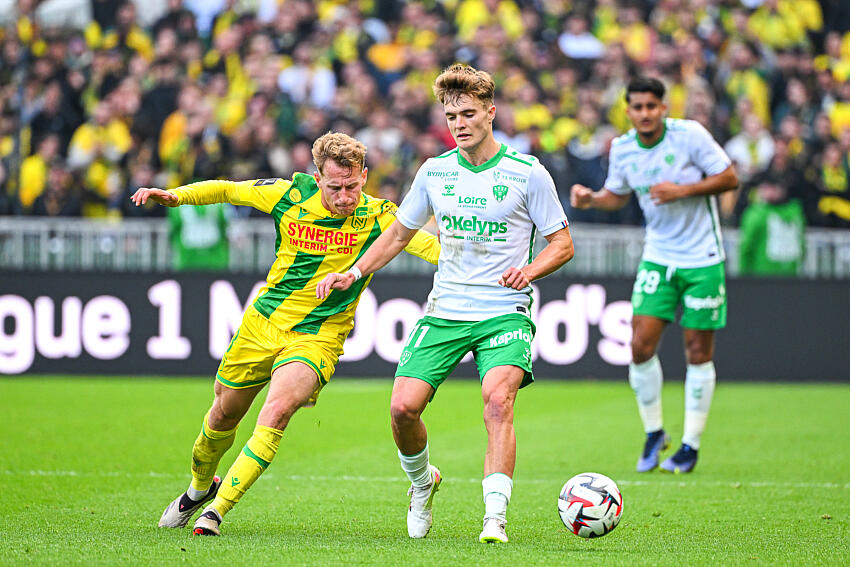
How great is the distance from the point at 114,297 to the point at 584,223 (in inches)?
221

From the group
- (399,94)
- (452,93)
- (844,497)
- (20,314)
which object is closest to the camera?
(452,93)

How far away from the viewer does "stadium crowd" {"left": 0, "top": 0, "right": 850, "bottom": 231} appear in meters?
15.3

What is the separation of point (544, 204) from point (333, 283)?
983 millimetres

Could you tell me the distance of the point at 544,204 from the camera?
541cm

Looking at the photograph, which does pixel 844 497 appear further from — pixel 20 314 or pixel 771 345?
pixel 20 314

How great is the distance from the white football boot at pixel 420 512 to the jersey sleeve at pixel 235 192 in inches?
59.6

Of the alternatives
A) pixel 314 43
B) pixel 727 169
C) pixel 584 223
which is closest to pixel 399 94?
pixel 314 43

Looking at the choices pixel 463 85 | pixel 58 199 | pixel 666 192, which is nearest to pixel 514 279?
pixel 463 85

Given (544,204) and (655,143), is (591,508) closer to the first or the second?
(544,204)

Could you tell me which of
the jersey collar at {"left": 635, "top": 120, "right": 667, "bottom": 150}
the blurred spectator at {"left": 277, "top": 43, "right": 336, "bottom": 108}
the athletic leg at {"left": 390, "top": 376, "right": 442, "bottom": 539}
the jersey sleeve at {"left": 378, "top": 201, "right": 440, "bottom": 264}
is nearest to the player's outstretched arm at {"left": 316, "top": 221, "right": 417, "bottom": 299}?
the jersey sleeve at {"left": 378, "top": 201, "right": 440, "bottom": 264}

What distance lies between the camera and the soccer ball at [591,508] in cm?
507

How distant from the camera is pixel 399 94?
16.6 metres

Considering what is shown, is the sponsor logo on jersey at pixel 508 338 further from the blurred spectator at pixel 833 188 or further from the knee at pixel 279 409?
the blurred spectator at pixel 833 188

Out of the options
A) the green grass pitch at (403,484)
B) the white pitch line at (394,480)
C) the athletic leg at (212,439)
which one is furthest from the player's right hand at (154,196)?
the white pitch line at (394,480)
